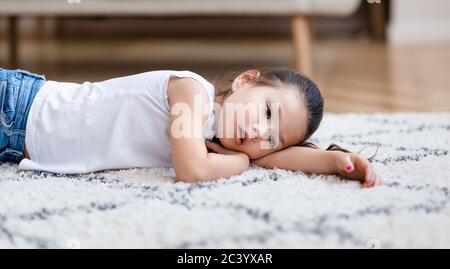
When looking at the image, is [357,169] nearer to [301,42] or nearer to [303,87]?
[303,87]

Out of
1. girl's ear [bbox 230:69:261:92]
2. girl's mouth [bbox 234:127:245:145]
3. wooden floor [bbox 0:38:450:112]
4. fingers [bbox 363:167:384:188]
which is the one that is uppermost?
girl's ear [bbox 230:69:261:92]

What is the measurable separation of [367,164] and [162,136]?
30 centimetres

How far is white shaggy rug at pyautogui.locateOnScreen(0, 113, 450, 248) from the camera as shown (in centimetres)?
58

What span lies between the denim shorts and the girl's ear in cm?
31

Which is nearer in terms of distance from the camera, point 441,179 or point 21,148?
point 441,179

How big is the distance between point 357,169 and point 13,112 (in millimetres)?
512

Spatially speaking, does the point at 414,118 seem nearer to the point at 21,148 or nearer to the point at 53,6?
the point at 21,148

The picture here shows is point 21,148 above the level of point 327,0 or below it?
below

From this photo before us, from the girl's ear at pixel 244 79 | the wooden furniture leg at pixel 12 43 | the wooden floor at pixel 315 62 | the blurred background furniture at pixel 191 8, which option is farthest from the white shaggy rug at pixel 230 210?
the wooden furniture leg at pixel 12 43

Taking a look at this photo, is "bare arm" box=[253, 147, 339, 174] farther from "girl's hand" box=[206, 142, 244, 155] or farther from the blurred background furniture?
the blurred background furniture

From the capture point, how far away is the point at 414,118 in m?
1.32

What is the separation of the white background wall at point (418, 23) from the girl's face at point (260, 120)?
2601 millimetres

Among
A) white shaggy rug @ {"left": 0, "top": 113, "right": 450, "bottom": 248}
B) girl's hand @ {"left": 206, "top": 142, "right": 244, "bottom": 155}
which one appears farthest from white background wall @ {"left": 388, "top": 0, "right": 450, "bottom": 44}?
girl's hand @ {"left": 206, "top": 142, "right": 244, "bottom": 155}
